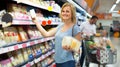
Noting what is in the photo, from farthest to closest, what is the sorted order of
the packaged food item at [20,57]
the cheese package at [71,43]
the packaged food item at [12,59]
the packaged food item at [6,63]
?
the packaged food item at [20,57] → the packaged food item at [12,59] → the packaged food item at [6,63] → the cheese package at [71,43]

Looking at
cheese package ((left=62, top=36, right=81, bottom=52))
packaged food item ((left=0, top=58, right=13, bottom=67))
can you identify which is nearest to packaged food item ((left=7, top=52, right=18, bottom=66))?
packaged food item ((left=0, top=58, right=13, bottom=67))

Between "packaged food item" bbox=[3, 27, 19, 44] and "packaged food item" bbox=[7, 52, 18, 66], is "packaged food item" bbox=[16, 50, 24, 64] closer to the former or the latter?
"packaged food item" bbox=[7, 52, 18, 66]

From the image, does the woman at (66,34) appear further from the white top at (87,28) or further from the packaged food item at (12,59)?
the white top at (87,28)

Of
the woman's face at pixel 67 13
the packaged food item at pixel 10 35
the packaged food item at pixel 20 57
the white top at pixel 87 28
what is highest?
the woman's face at pixel 67 13

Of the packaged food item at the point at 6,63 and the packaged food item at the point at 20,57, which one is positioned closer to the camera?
the packaged food item at the point at 6,63

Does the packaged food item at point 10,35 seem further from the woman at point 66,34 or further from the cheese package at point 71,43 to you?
the cheese package at point 71,43

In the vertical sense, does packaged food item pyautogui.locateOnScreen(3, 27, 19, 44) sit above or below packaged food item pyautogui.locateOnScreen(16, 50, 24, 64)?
above

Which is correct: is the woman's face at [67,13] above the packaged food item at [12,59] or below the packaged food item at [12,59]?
above

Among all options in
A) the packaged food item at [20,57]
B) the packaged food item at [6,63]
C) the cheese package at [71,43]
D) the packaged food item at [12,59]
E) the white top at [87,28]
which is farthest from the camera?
the white top at [87,28]

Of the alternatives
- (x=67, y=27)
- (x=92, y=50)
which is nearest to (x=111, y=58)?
(x=92, y=50)

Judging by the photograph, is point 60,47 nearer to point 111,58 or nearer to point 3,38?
point 3,38

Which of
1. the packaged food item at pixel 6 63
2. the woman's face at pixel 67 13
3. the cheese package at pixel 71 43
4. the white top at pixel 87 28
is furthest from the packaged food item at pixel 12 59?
the white top at pixel 87 28

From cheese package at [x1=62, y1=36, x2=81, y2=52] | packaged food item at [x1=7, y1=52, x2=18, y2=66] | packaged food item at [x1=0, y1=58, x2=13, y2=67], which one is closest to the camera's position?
cheese package at [x1=62, y1=36, x2=81, y2=52]

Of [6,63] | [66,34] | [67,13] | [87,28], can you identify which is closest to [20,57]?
[6,63]
